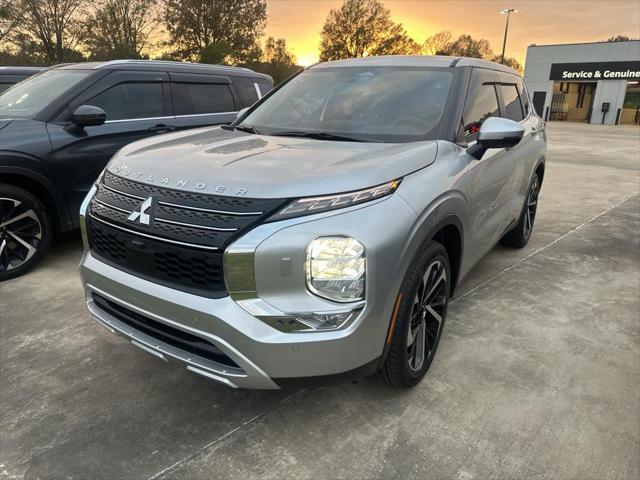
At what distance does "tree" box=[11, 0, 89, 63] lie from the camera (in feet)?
93.0

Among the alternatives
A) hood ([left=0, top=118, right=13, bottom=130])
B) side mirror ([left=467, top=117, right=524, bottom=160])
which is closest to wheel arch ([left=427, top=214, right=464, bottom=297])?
side mirror ([left=467, top=117, right=524, bottom=160])

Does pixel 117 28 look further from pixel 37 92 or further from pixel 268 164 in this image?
pixel 268 164

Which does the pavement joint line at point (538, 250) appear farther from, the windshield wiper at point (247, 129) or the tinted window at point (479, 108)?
the windshield wiper at point (247, 129)

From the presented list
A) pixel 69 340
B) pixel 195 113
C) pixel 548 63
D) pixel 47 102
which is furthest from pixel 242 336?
pixel 548 63

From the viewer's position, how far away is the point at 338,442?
2.23m

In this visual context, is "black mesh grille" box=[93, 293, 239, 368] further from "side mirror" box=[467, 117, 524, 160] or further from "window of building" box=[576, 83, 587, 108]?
"window of building" box=[576, 83, 587, 108]

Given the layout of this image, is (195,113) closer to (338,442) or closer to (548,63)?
(338,442)

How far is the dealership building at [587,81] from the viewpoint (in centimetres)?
3300

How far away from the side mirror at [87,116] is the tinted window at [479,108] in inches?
125

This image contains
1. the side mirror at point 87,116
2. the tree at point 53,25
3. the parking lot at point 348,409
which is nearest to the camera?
the parking lot at point 348,409

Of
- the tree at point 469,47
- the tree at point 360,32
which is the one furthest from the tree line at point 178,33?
the tree at point 469,47

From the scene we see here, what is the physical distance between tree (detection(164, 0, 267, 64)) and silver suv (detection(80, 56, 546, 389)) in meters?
37.4

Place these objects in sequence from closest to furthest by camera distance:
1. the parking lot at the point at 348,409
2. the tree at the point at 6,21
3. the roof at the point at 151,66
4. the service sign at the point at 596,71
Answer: the parking lot at the point at 348,409 → the roof at the point at 151,66 → the tree at the point at 6,21 → the service sign at the point at 596,71

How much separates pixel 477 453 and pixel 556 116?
134 ft
